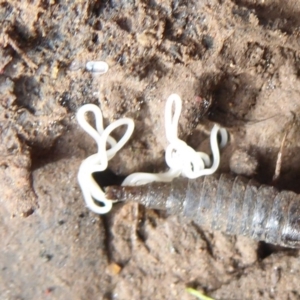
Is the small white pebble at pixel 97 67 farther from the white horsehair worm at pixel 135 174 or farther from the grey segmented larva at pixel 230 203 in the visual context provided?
the grey segmented larva at pixel 230 203

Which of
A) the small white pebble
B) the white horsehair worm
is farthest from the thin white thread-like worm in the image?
the small white pebble

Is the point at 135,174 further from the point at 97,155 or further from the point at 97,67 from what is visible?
the point at 97,67

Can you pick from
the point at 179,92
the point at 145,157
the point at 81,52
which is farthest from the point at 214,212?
the point at 81,52

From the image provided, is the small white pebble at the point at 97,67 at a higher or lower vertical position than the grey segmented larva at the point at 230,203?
higher

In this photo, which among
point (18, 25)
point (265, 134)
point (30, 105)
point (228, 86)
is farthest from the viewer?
point (265, 134)

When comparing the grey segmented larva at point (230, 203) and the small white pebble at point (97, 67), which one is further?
the grey segmented larva at point (230, 203)

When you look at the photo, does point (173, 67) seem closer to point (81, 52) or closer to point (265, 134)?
point (81, 52)

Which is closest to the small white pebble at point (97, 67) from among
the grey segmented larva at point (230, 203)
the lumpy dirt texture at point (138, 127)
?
the lumpy dirt texture at point (138, 127)

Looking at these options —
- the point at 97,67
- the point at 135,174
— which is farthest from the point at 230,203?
the point at 97,67
